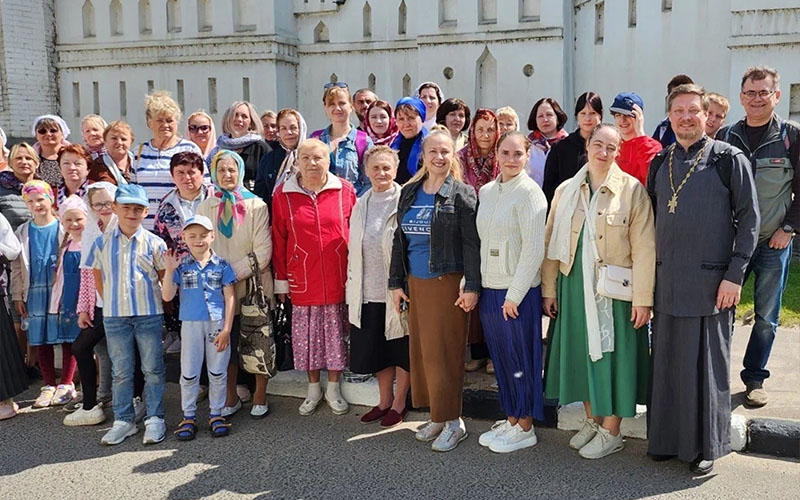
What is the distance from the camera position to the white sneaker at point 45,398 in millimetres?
5250

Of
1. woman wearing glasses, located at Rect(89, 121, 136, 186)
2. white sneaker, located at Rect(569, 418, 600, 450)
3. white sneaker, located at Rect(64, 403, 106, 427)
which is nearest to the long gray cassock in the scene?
white sneaker, located at Rect(569, 418, 600, 450)

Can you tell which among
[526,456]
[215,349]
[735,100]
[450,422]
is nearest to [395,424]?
[450,422]

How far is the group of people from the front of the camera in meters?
3.84

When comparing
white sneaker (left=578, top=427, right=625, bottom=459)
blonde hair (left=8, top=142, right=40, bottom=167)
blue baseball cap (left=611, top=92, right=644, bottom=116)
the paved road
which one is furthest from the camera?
blonde hair (left=8, top=142, right=40, bottom=167)

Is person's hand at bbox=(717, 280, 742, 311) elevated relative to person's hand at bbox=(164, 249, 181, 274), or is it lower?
lower

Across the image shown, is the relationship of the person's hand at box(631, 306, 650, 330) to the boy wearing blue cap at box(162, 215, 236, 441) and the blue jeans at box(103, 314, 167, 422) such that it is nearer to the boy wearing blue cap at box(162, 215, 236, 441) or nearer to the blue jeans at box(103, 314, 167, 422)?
the boy wearing blue cap at box(162, 215, 236, 441)

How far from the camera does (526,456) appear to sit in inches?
166

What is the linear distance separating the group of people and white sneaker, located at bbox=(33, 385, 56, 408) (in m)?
0.04

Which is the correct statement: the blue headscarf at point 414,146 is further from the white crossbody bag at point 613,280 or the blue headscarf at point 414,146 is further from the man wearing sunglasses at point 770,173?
the man wearing sunglasses at point 770,173

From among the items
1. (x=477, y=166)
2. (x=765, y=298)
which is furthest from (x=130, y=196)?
(x=765, y=298)

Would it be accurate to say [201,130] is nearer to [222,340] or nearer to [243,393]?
[222,340]

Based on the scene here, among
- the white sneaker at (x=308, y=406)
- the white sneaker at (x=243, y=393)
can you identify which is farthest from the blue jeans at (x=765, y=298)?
the white sneaker at (x=243, y=393)

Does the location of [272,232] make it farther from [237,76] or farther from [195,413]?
[237,76]

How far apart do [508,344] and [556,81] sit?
10764mm
